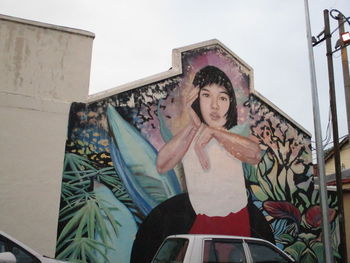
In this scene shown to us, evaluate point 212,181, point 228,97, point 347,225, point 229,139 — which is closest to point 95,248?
point 212,181

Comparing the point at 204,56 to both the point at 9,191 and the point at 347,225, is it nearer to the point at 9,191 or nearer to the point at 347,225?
the point at 9,191

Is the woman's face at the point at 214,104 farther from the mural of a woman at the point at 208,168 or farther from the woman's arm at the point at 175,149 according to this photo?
the woman's arm at the point at 175,149

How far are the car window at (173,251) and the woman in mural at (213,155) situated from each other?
4.27 meters

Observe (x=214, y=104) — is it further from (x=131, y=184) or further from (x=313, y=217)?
(x=313, y=217)

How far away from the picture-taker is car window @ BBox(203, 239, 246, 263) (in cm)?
688

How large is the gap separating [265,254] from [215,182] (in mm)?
5224

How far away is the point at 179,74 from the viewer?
1268 cm

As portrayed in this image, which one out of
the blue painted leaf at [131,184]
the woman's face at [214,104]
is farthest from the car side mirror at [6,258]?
the woman's face at [214,104]

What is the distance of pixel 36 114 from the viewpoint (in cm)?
1047

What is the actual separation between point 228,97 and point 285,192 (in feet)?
12.4

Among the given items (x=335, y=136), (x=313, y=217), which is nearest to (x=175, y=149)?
(x=335, y=136)

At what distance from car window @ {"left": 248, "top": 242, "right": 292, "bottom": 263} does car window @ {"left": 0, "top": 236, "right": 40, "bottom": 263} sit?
3.85 m

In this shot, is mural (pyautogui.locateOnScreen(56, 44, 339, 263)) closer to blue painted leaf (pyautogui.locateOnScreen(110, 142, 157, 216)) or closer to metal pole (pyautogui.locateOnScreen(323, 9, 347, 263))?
blue painted leaf (pyautogui.locateOnScreen(110, 142, 157, 216))

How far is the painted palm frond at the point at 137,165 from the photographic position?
11164 millimetres
